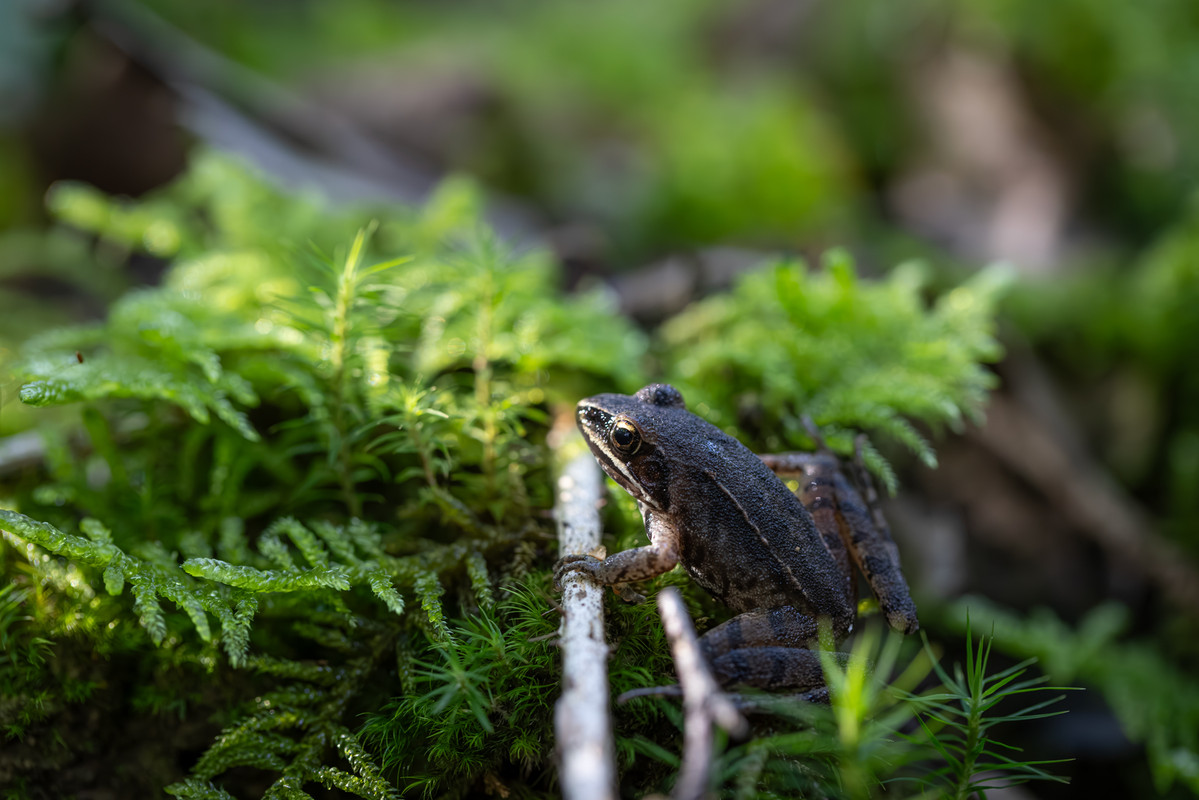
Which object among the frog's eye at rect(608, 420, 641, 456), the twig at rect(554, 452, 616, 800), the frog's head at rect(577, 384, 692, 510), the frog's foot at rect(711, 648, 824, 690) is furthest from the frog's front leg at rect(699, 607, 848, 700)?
the frog's eye at rect(608, 420, 641, 456)

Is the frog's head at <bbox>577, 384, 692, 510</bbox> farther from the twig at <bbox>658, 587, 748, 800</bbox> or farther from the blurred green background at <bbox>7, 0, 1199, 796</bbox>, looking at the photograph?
the blurred green background at <bbox>7, 0, 1199, 796</bbox>

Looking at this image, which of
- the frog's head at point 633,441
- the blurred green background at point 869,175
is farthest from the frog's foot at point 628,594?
the blurred green background at point 869,175

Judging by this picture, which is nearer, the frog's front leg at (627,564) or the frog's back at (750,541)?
the frog's front leg at (627,564)

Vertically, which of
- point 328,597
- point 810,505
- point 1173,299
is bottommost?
point 328,597

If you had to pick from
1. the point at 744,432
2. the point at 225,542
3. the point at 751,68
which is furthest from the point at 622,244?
the point at 751,68

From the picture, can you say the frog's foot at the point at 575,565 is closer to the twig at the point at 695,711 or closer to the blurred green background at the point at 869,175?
the twig at the point at 695,711

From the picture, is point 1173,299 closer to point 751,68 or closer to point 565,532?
point 565,532

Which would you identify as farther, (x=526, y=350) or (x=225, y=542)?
(x=526, y=350)
